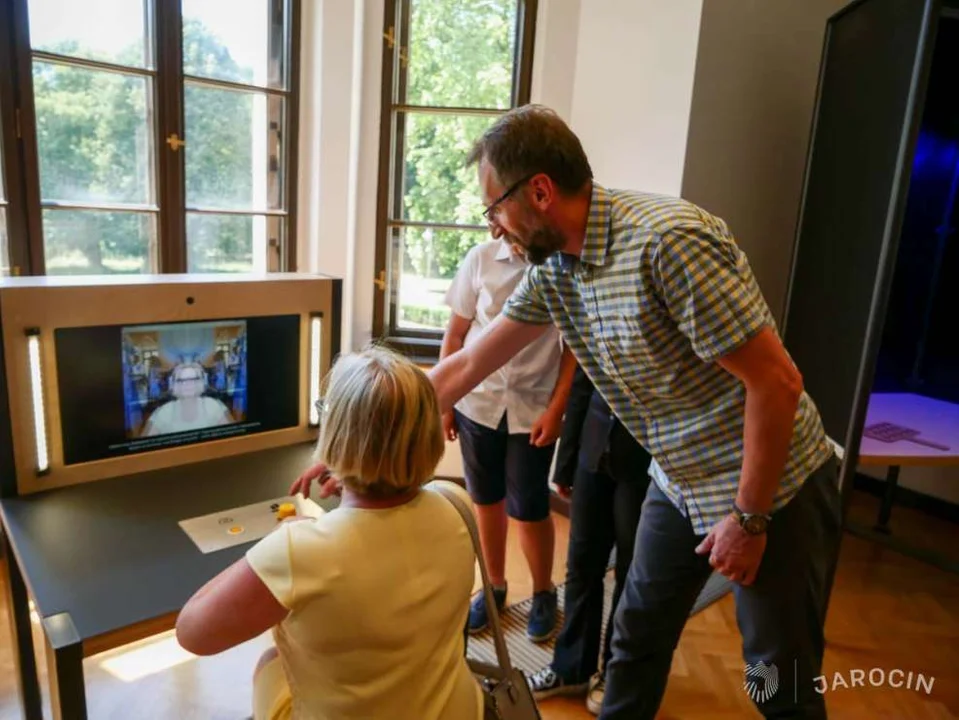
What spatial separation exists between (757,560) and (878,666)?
54.9 inches

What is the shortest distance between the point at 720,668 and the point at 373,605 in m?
1.62

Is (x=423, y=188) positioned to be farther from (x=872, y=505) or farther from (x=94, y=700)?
(x=872, y=505)

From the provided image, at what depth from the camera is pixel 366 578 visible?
3.01ft

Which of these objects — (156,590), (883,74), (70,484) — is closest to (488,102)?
(883,74)

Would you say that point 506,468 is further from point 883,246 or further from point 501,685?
point 883,246

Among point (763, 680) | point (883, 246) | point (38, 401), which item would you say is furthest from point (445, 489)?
point (883, 246)

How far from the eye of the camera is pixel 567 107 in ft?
9.73

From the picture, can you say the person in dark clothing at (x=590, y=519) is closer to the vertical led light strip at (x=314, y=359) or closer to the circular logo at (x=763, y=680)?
the circular logo at (x=763, y=680)

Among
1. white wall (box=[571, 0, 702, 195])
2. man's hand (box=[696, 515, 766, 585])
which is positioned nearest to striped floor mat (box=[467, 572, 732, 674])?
man's hand (box=[696, 515, 766, 585])

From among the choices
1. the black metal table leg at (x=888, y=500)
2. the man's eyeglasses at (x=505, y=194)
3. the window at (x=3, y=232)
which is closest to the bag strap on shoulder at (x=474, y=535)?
the man's eyeglasses at (x=505, y=194)

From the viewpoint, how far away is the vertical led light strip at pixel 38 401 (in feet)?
4.35

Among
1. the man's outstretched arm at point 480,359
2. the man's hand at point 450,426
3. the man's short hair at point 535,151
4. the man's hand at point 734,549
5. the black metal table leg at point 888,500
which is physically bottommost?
the black metal table leg at point 888,500

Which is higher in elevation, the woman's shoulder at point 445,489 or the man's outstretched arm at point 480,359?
the man's outstretched arm at point 480,359

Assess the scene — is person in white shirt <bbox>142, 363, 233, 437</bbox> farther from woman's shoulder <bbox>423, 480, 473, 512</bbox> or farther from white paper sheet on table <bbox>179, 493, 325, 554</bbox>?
woman's shoulder <bbox>423, 480, 473, 512</bbox>
